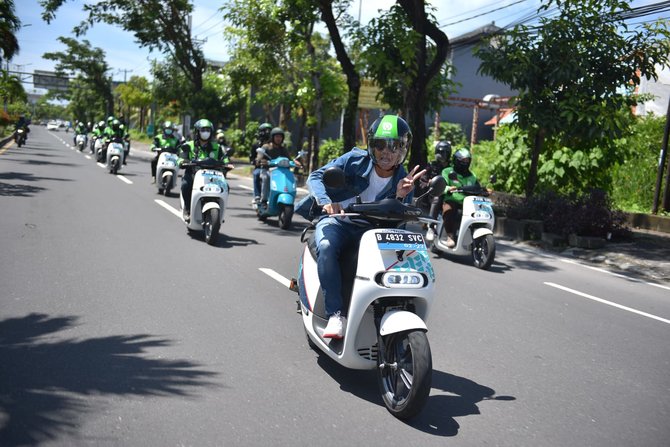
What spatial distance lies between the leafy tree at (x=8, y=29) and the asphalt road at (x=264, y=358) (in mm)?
10022

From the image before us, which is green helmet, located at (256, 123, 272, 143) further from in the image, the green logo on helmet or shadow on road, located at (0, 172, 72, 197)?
the green logo on helmet

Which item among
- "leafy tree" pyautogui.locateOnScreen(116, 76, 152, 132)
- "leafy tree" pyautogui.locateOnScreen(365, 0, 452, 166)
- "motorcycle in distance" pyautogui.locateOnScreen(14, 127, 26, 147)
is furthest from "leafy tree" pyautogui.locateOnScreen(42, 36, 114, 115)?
"leafy tree" pyautogui.locateOnScreen(365, 0, 452, 166)

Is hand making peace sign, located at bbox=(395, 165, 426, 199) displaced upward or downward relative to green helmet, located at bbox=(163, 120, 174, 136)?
downward

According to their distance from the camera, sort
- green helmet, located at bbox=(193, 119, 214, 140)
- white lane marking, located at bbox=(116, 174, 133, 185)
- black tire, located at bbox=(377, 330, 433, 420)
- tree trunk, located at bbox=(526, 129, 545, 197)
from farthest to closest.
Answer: white lane marking, located at bbox=(116, 174, 133, 185) < tree trunk, located at bbox=(526, 129, 545, 197) < green helmet, located at bbox=(193, 119, 214, 140) < black tire, located at bbox=(377, 330, 433, 420)

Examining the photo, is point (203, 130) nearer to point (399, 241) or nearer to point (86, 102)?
point (399, 241)

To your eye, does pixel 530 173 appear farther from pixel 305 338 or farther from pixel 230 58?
pixel 230 58

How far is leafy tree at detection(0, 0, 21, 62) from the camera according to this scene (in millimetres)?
16938

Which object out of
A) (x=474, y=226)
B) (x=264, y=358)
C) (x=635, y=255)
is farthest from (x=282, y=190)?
(x=264, y=358)

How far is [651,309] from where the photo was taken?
7.93 meters

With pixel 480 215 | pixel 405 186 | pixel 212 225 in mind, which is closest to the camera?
pixel 405 186

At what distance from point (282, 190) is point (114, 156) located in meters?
11.2

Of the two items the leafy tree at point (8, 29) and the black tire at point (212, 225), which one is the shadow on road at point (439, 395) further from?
the leafy tree at point (8, 29)

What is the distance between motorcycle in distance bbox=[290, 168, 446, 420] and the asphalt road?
24 cm

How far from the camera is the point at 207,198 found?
10094mm
